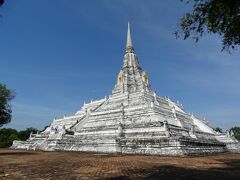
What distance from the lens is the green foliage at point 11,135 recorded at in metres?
56.9

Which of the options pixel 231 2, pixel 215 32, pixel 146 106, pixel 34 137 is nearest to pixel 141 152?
pixel 146 106

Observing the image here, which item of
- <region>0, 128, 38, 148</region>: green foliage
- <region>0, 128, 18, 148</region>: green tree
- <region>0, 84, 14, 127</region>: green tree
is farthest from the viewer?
<region>0, 128, 38, 148</region>: green foliage

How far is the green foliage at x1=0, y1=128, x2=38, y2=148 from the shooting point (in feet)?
187

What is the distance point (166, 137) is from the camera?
2970 cm

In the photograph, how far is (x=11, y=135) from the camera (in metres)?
63.7

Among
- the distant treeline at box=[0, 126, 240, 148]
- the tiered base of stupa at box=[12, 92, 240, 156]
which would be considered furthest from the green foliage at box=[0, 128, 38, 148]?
the tiered base of stupa at box=[12, 92, 240, 156]

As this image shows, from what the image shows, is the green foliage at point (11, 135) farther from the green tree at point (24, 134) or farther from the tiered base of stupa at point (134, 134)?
the tiered base of stupa at point (134, 134)

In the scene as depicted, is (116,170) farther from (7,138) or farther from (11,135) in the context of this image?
(11,135)

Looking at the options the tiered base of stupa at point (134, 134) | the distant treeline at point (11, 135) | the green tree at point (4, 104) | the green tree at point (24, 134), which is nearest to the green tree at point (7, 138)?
the distant treeline at point (11, 135)

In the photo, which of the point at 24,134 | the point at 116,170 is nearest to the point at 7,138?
the point at 24,134

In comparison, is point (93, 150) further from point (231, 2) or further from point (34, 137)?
point (231, 2)

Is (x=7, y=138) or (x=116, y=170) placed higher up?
(x=7, y=138)

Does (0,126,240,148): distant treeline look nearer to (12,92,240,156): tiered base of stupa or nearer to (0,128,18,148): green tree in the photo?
(0,128,18,148): green tree

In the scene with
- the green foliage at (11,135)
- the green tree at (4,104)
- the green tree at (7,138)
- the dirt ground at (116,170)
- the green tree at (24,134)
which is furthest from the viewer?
the green tree at (24,134)
